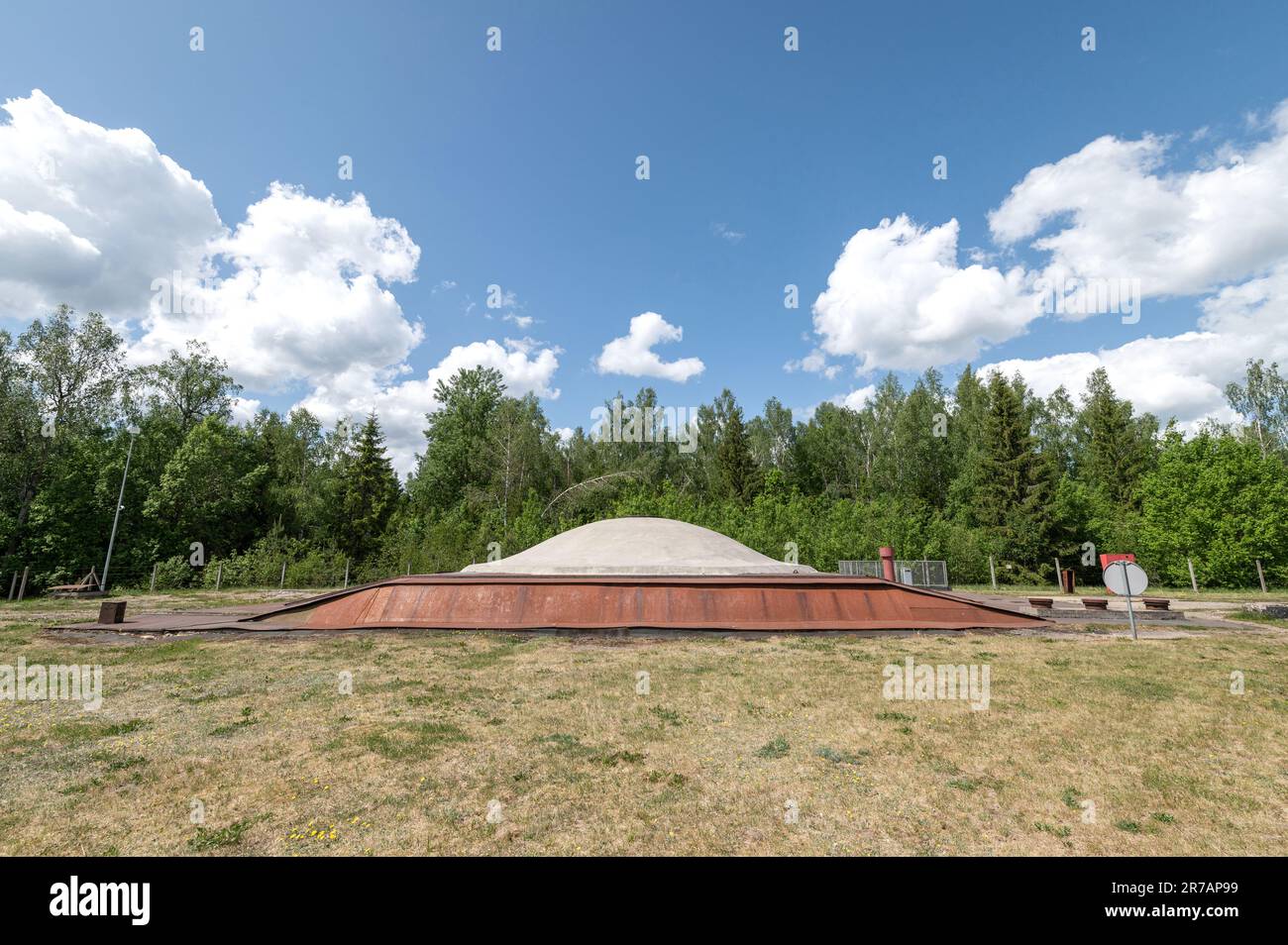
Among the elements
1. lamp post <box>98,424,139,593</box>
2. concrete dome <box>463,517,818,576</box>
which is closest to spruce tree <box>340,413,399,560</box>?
lamp post <box>98,424,139,593</box>

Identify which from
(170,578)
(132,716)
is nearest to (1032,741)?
(132,716)

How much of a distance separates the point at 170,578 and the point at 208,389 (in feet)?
63.3

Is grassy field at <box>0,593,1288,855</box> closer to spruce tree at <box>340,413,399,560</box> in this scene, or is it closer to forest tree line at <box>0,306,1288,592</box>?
forest tree line at <box>0,306,1288,592</box>

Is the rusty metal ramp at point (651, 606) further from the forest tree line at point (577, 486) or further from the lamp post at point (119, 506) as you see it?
the lamp post at point (119, 506)

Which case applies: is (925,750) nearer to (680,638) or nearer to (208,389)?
(680,638)

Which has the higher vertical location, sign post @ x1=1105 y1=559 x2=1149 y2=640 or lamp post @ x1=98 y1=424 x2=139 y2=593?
lamp post @ x1=98 y1=424 x2=139 y2=593

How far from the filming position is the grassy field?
15.4 feet

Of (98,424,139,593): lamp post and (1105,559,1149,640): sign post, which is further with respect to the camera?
(98,424,139,593): lamp post

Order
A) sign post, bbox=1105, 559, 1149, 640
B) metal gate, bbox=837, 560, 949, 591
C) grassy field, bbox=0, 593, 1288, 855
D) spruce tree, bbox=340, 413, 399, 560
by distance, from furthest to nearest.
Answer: spruce tree, bbox=340, 413, 399, 560
metal gate, bbox=837, 560, 949, 591
sign post, bbox=1105, 559, 1149, 640
grassy field, bbox=0, 593, 1288, 855

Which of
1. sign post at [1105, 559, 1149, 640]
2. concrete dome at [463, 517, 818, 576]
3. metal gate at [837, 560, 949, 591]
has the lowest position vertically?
metal gate at [837, 560, 949, 591]

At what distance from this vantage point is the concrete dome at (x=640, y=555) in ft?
62.4

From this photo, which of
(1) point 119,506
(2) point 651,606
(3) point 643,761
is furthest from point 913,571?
(1) point 119,506

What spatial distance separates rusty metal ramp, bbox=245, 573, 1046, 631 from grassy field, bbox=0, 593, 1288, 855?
4.10 m

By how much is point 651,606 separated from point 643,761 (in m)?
9.61
